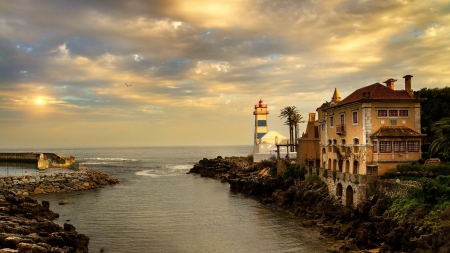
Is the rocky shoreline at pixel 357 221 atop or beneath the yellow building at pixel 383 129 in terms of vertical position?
beneath

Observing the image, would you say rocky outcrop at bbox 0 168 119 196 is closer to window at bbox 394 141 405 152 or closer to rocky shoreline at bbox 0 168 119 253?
rocky shoreline at bbox 0 168 119 253

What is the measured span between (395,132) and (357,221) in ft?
31.5

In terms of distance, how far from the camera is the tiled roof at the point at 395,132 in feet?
107

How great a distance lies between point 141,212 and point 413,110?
89.5 ft

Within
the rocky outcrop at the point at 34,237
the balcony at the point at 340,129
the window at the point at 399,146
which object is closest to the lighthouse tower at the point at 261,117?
the balcony at the point at 340,129

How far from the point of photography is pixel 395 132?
32.8 meters

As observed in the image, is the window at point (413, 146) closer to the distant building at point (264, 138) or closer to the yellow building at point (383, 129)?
the yellow building at point (383, 129)

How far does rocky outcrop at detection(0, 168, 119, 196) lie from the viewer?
48.2m

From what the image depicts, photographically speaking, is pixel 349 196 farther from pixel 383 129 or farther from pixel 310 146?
pixel 310 146

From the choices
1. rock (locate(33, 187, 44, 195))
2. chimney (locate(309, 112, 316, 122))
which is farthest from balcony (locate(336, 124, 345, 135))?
rock (locate(33, 187, 44, 195))

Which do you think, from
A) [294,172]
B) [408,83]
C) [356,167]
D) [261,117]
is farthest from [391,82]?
[261,117]

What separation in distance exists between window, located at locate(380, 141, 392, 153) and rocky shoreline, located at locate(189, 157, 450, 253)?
16.8 ft

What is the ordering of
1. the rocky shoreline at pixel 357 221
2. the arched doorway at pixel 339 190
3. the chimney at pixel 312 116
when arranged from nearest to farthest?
the rocky shoreline at pixel 357 221, the arched doorway at pixel 339 190, the chimney at pixel 312 116

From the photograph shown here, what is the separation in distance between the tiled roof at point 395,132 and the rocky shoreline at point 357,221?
5989 millimetres
